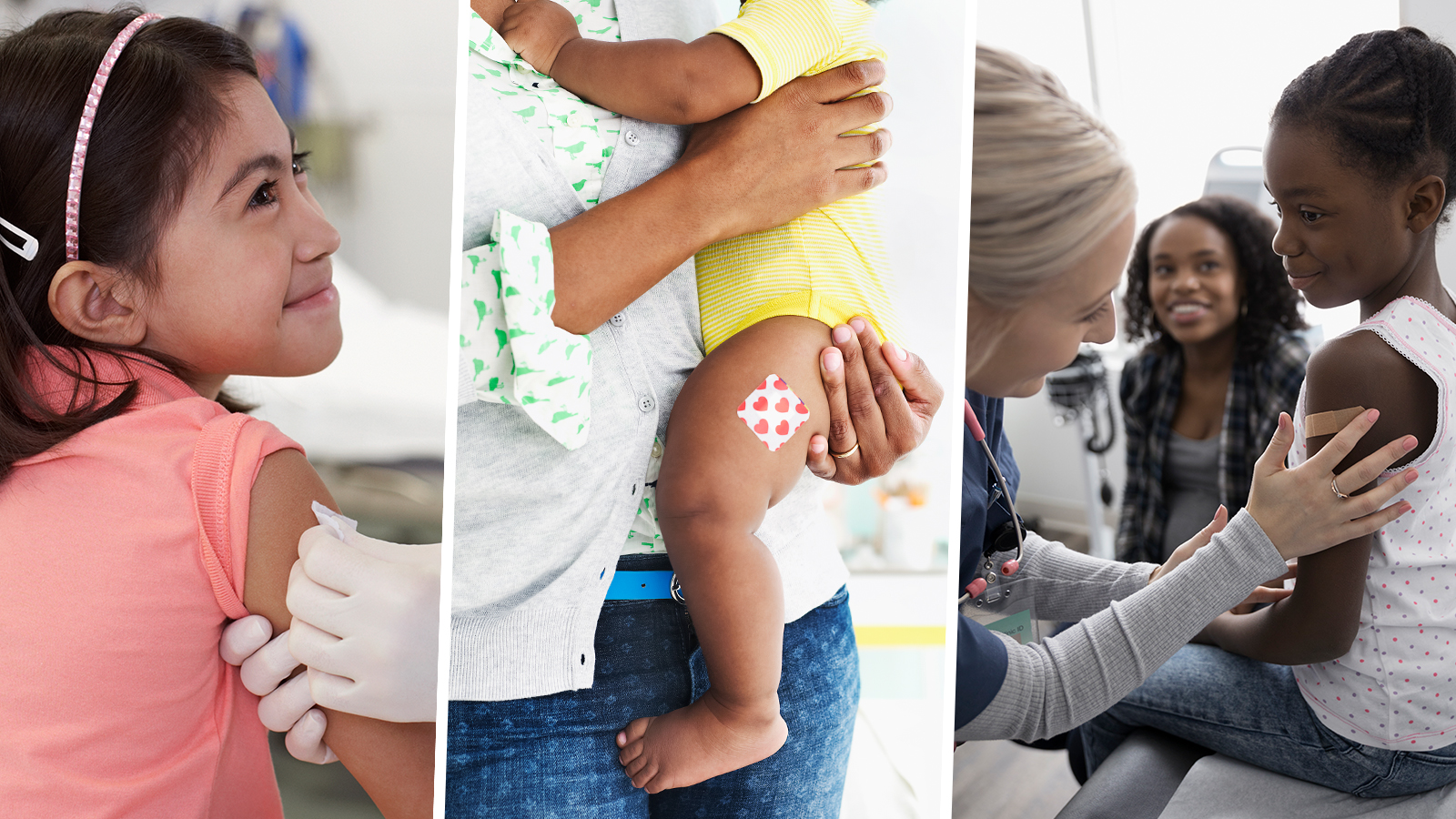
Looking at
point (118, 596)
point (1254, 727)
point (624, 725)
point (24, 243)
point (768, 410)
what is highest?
point (24, 243)

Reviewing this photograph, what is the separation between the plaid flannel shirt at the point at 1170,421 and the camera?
3.88 ft

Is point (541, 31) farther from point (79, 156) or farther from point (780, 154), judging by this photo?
point (79, 156)

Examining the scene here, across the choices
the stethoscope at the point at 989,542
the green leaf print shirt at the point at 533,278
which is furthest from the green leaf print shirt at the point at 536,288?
the stethoscope at the point at 989,542

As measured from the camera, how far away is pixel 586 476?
942 mm

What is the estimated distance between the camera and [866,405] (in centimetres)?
96

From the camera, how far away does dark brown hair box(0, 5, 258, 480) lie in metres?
0.97

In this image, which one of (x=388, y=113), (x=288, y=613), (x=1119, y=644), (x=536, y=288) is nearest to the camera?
(x=536, y=288)

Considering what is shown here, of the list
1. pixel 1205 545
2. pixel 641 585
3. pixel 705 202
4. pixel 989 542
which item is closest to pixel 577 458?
pixel 641 585

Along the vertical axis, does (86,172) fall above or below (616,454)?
above

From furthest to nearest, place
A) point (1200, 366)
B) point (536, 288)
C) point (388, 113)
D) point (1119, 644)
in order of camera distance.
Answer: point (1200, 366)
point (388, 113)
point (1119, 644)
point (536, 288)

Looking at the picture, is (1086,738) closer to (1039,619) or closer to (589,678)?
(1039,619)

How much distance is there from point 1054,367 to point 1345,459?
37 cm

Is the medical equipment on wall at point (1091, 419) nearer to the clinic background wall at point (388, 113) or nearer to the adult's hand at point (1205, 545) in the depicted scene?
the adult's hand at point (1205, 545)

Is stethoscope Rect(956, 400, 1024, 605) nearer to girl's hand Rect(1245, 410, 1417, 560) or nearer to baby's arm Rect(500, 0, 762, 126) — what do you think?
girl's hand Rect(1245, 410, 1417, 560)
